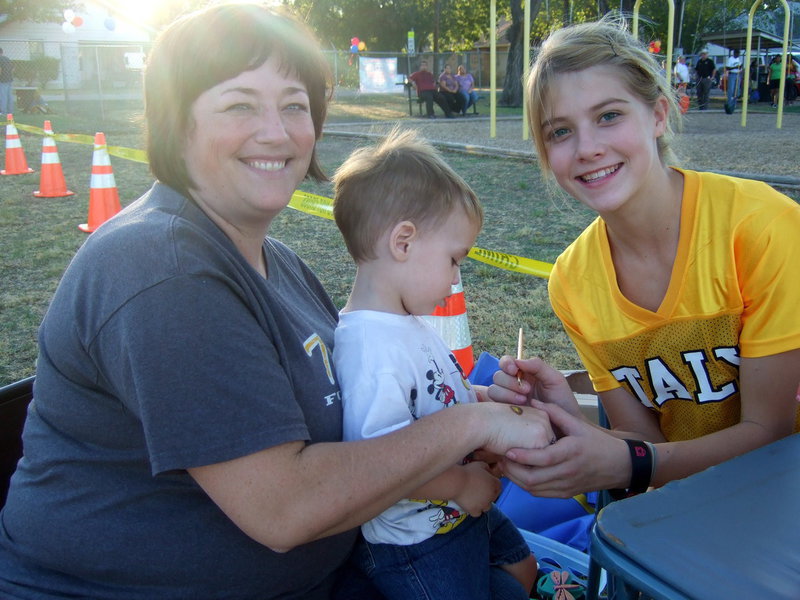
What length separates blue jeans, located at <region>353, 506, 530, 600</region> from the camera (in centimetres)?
171

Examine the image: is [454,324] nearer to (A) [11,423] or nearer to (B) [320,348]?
(B) [320,348]

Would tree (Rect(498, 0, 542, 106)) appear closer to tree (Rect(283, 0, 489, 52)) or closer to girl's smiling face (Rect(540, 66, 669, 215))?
tree (Rect(283, 0, 489, 52))

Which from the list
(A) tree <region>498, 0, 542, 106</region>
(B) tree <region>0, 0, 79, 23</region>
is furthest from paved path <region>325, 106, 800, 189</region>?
(B) tree <region>0, 0, 79, 23</region>

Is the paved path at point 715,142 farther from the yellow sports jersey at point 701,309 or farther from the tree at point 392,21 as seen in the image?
the tree at point 392,21

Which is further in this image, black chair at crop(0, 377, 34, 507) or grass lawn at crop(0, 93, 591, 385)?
grass lawn at crop(0, 93, 591, 385)

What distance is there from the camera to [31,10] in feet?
118

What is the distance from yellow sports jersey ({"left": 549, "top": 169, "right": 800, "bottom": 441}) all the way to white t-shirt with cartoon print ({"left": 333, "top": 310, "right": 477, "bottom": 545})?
63 cm

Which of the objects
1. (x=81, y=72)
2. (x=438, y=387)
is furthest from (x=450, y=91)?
(x=438, y=387)

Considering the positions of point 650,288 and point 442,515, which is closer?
point 442,515

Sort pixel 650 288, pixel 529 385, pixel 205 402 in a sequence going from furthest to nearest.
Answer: pixel 650 288 < pixel 529 385 < pixel 205 402

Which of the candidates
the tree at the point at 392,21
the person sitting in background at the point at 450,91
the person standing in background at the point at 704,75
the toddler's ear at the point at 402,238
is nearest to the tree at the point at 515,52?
the person sitting in background at the point at 450,91

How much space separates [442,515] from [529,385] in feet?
1.57

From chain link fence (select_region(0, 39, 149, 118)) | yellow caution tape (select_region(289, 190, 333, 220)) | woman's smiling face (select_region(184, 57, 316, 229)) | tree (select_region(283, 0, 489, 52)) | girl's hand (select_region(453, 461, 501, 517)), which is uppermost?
tree (select_region(283, 0, 489, 52))

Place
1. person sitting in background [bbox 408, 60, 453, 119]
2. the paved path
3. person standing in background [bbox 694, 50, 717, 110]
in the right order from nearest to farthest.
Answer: the paved path, person sitting in background [bbox 408, 60, 453, 119], person standing in background [bbox 694, 50, 717, 110]
